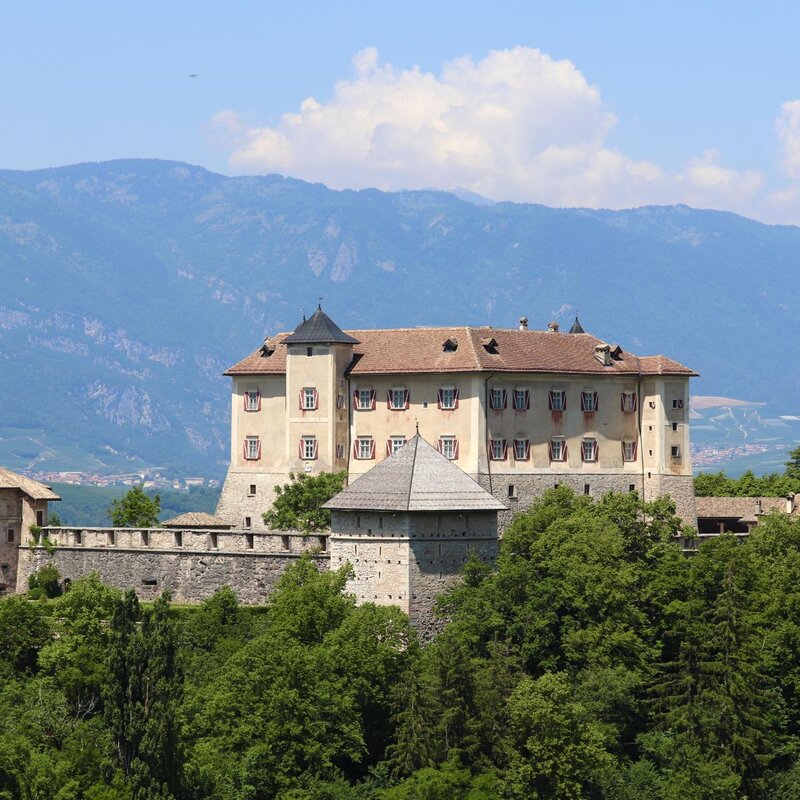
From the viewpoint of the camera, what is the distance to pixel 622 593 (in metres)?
78.9

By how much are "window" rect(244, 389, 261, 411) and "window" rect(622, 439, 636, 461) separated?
17575mm

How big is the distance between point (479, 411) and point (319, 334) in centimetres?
853

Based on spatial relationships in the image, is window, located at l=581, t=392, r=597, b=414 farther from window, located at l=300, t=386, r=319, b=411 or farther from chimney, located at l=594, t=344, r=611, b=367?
window, located at l=300, t=386, r=319, b=411

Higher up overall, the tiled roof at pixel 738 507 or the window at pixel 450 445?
the window at pixel 450 445

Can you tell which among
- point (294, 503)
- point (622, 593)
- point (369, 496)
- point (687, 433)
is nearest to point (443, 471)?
point (369, 496)

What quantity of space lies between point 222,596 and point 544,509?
14.6 meters

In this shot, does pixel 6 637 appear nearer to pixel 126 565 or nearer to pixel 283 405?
pixel 126 565

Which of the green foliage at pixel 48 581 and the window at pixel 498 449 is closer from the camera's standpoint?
the green foliage at pixel 48 581

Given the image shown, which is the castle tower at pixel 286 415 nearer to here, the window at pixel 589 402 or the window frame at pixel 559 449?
the window frame at pixel 559 449

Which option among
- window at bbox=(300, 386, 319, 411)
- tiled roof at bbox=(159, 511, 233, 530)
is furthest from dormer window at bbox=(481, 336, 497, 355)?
tiled roof at bbox=(159, 511, 233, 530)

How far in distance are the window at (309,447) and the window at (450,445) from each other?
6294 mm

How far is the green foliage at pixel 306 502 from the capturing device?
89.3 m

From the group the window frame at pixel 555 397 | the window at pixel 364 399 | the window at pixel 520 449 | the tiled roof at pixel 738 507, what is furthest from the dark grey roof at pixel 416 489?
the tiled roof at pixel 738 507

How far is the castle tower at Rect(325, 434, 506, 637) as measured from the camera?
7588 cm
